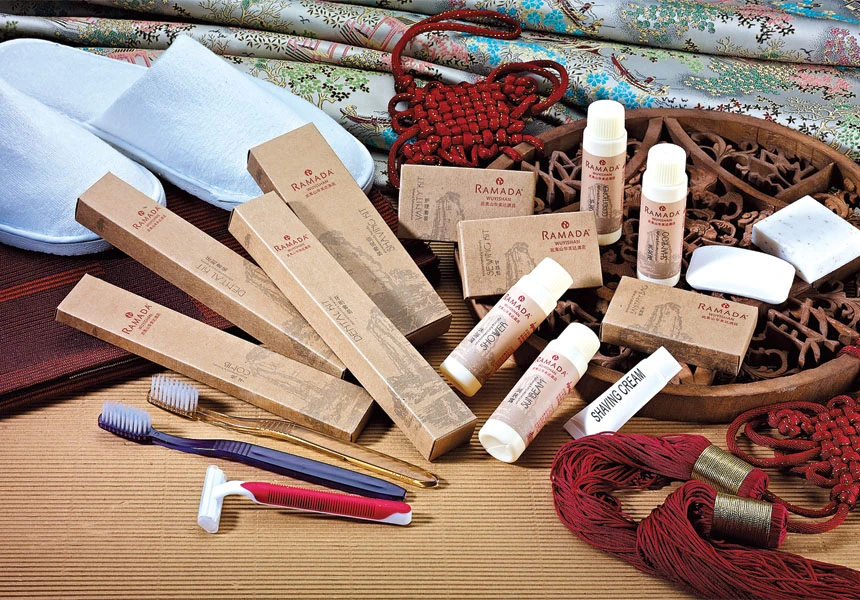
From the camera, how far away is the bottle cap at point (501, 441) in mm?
881

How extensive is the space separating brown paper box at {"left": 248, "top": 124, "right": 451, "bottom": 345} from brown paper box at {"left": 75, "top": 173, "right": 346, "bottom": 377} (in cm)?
8

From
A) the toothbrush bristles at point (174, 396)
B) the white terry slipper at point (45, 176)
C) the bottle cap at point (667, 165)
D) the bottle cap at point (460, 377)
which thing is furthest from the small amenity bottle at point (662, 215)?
the white terry slipper at point (45, 176)

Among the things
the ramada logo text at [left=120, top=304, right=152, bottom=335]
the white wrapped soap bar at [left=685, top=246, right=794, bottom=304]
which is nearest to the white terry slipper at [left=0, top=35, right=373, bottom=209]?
the ramada logo text at [left=120, top=304, right=152, bottom=335]

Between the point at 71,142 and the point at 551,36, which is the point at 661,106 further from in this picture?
the point at 71,142

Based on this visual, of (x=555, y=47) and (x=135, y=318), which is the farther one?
(x=555, y=47)

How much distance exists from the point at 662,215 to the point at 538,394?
225mm

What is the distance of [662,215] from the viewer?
0.94 m

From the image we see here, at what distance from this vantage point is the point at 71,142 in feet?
3.77

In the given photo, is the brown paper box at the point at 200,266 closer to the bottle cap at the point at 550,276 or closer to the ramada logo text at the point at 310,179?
the ramada logo text at the point at 310,179

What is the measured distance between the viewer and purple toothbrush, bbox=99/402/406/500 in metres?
0.86

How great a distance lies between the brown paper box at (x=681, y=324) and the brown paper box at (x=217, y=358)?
0.89ft

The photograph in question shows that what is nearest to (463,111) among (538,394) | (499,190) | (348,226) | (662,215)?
(499,190)

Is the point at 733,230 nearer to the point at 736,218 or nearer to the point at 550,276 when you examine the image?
the point at 736,218

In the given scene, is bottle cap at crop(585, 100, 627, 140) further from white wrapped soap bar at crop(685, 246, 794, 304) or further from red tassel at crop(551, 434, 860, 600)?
red tassel at crop(551, 434, 860, 600)
